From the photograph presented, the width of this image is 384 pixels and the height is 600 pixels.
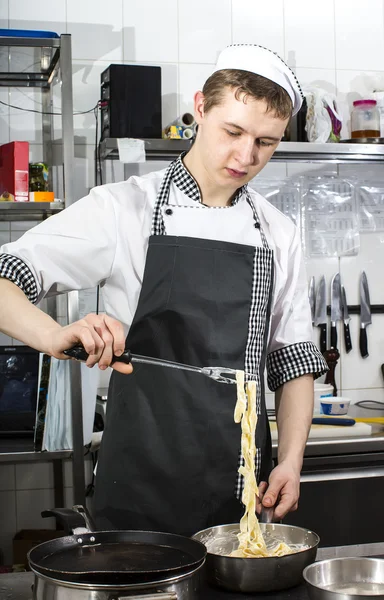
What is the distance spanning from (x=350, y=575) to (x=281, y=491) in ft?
1.45

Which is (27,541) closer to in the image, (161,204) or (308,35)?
(161,204)

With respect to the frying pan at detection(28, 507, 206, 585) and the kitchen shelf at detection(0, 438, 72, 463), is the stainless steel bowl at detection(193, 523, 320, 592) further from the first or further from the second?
the kitchen shelf at detection(0, 438, 72, 463)

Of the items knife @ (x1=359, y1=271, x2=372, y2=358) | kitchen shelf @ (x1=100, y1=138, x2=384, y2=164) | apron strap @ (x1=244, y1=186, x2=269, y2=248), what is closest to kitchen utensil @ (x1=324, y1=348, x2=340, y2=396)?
knife @ (x1=359, y1=271, x2=372, y2=358)

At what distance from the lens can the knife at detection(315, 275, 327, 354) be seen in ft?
11.2

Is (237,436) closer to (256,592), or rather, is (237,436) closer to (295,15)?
(256,592)

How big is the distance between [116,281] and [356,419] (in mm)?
1634

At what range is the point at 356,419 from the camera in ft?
10.0

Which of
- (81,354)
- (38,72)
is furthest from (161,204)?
(38,72)

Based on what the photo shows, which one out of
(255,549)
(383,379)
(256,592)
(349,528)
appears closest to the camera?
(256,592)

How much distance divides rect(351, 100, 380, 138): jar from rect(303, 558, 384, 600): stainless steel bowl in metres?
2.42

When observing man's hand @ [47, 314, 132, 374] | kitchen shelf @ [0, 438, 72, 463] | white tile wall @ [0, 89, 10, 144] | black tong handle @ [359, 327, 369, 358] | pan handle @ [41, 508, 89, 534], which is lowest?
kitchen shelf @ [0, 438, 72, 463]

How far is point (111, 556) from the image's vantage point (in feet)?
3.80

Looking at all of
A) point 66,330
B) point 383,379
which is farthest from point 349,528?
point 66,330

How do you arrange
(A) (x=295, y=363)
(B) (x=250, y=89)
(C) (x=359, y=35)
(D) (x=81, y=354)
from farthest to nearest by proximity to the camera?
1. (C) (x=359, y=35)
2. (A) (x=295, y=363)
3. (B) (x=250, y=89)
4. (D) (x=81, y=354)
